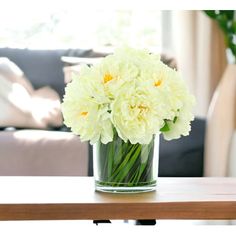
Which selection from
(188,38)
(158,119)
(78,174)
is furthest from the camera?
(188,38)

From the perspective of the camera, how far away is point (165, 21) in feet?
14.3

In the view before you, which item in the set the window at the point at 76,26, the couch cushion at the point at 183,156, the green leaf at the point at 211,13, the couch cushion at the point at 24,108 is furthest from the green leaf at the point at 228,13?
the couch cushion at the point at 24,108

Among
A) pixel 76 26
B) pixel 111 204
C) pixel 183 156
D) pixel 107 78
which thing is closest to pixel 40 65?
pixel 76 26

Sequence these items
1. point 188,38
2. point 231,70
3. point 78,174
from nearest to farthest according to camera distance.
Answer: point 78,174 → point 231,70 → point 188,38

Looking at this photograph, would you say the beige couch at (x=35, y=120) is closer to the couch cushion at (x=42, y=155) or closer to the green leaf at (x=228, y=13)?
the couch cushion at (x=42, y=155)

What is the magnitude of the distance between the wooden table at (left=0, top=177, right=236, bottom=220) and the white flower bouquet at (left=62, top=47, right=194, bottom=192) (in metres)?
0.09

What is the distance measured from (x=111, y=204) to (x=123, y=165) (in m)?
0.15

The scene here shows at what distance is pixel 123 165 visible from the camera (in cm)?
141

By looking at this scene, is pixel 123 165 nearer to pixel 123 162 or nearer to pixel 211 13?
pixel 123 162

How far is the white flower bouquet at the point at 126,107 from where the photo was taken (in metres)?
1.37

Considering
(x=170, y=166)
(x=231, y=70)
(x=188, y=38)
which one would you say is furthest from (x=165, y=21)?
(x=170, y=166)

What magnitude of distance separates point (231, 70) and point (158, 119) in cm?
204

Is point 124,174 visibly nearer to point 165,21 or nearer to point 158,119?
point 158,119

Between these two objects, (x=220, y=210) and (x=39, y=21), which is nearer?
(x=220, y=210)
